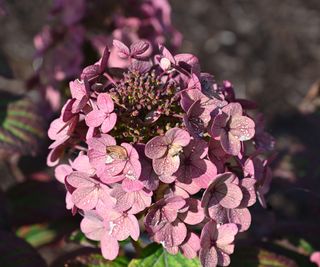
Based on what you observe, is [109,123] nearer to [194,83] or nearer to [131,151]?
[131,151]

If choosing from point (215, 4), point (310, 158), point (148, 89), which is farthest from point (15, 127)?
point (215, 4)

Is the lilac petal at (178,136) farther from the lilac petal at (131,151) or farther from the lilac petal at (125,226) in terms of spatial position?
the lilac petal at (125,226)

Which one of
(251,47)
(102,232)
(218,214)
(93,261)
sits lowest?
(251,47)

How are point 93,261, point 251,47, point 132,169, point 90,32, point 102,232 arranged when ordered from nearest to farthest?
1. point 132,169
2. point 102,232
3. point 93,261
4. point 90,32
5. point 251,47

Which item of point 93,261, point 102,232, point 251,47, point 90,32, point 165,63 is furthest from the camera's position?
point 251,47

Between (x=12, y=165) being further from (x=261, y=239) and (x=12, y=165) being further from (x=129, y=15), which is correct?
(x=261, y=239)

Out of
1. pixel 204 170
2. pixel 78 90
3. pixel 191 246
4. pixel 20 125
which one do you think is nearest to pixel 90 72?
pixel 78 90
